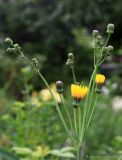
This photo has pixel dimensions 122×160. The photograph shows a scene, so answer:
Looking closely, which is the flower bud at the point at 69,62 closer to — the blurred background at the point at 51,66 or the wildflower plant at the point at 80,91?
the wildflower plant at the point at 80,91

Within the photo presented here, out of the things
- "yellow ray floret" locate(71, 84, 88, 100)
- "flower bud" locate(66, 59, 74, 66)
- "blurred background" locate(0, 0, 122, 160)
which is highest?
"blurred background" locate(0, 0, 122, 160)

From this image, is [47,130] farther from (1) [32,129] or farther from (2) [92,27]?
(2) [92,27]

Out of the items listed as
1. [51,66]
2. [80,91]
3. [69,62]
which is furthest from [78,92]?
[51,66]

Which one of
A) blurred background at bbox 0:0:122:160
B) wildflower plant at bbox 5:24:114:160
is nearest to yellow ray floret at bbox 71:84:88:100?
wildflower plant at bbox 5:24:114:160

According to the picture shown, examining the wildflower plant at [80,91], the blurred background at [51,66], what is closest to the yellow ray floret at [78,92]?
the wildflower plant at [80,91]

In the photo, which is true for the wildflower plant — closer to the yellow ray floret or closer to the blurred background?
the yellow ray floret

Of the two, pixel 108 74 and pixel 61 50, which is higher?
pixel 61 50

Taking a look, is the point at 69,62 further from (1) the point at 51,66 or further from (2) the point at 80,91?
(1) the point at 51,66

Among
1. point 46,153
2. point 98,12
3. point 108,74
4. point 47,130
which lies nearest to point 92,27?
point 108,74
